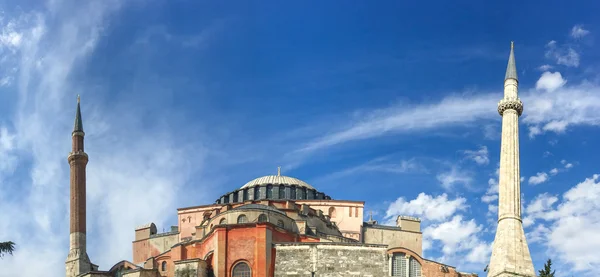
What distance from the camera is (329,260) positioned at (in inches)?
1391

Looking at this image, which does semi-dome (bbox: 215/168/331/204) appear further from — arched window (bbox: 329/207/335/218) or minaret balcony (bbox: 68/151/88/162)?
minaret balcony (bbox: 68/151/88/162)

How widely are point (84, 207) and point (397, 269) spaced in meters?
16.7

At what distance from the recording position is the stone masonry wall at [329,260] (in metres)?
35.1

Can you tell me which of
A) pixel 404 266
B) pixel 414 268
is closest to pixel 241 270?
pixel 404 266

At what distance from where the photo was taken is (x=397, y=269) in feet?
135

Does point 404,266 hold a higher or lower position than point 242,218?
lower

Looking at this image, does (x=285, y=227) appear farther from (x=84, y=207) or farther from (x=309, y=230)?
(x=84, y=207)

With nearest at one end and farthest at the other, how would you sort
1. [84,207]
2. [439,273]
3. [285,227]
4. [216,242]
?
[216,242], [285,227], [439,273], [84,207]

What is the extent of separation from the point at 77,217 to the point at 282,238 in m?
14.1

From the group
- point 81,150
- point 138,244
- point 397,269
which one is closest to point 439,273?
point 397,269

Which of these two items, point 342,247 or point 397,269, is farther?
point 397,269

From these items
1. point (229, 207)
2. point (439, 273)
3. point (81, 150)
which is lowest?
point (439, 273)

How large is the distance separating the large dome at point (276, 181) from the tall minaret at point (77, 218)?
8679mm

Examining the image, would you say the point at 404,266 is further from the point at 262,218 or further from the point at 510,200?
the point at 262,218
